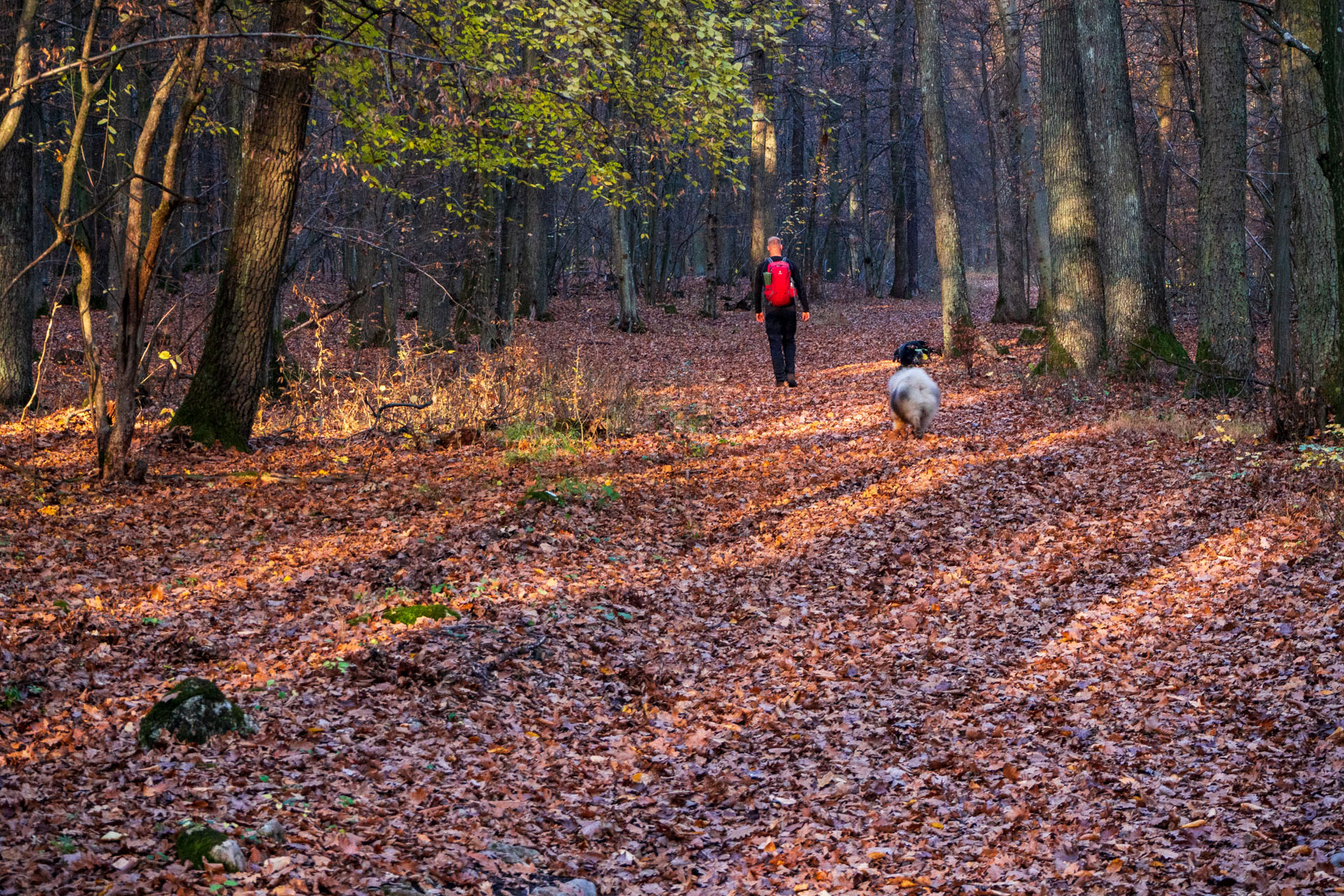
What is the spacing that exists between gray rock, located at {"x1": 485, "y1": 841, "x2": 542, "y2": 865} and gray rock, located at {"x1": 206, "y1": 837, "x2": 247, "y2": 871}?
3.23ft

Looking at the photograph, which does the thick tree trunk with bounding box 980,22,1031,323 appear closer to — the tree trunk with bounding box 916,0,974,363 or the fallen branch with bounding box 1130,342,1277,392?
the tree trunk with bounding box 916,0,974,363

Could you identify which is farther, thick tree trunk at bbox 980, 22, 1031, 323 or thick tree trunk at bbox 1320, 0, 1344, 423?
thick tree trunk at bbox 980, 22, 1031, 323

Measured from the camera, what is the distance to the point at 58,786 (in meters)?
4.29

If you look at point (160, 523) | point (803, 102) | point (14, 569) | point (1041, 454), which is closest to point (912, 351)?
point (1041, 454)

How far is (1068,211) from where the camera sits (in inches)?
570

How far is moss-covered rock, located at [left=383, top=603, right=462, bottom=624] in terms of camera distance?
652cm

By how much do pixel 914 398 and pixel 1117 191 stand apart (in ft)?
18.8

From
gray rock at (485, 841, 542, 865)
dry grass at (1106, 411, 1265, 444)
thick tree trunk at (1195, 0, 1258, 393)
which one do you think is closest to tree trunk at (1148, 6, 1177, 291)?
thick tree trunk at (1195, 0, 1258, 393)

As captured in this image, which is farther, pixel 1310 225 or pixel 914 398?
pixel 914 398

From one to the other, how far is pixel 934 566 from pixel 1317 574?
266cm

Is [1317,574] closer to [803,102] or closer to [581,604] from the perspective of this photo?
[581,604]

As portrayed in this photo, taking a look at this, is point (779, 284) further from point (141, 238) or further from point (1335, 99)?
point (141, 238)

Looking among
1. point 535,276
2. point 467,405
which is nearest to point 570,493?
point 467,405

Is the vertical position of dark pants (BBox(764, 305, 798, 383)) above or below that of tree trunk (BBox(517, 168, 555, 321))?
below
